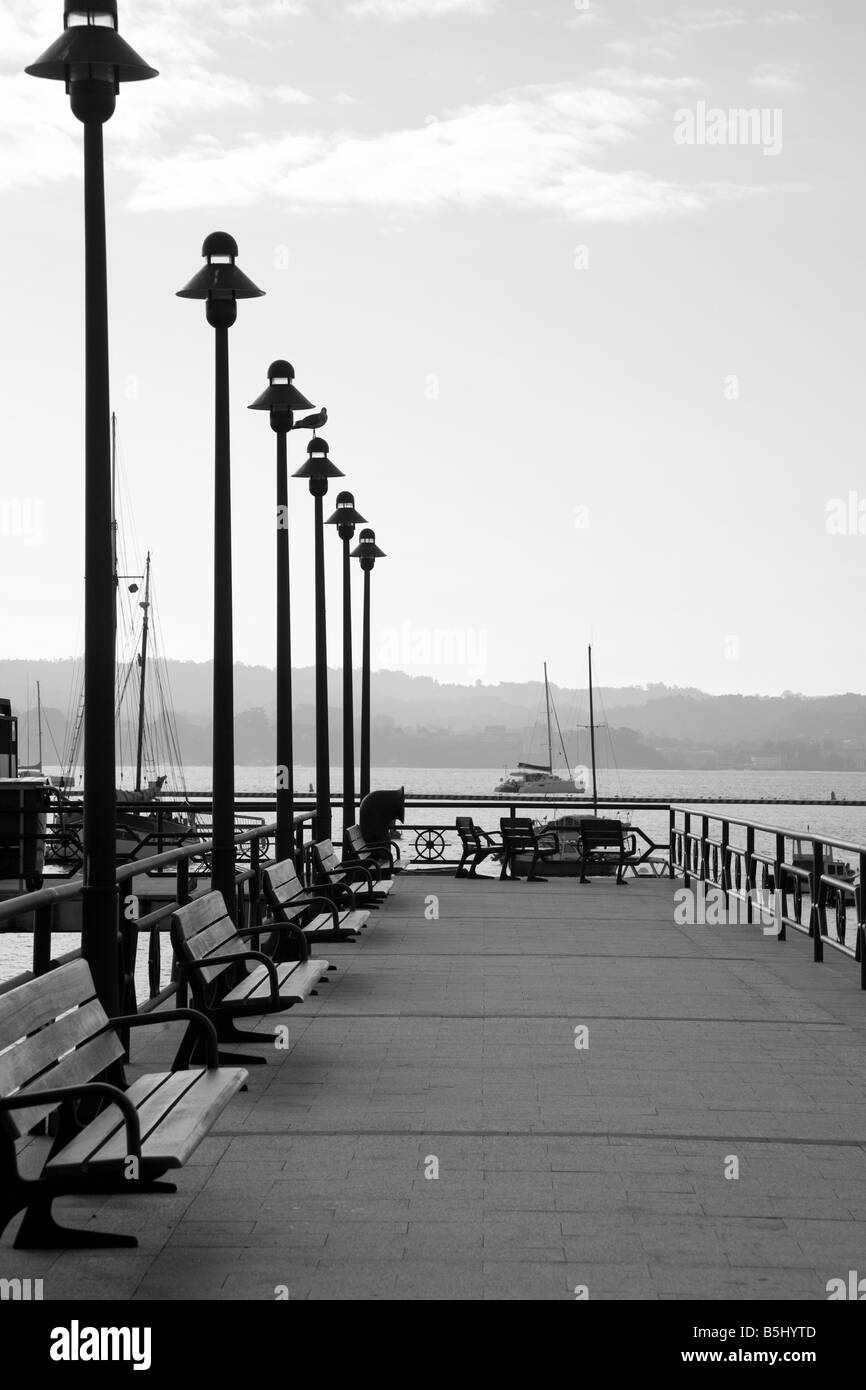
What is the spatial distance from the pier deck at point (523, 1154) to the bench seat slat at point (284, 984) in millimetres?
300

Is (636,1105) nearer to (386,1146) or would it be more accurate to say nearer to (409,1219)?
(386,1146)

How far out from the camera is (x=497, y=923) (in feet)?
48.0

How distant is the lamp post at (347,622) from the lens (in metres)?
18.4

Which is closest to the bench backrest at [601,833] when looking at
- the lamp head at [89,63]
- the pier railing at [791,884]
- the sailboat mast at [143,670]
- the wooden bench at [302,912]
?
the pier railing at [791,884]

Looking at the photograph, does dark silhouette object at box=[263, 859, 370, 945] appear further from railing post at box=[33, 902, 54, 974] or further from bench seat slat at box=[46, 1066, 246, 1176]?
bench seat slat at box=[46, 1066, 246, 1176]

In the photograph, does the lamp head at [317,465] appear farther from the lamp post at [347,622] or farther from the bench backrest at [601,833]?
the bench backrest at [601,833]

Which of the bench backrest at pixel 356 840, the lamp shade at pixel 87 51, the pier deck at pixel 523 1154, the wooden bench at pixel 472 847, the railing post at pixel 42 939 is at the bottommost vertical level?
the pier deck at pixel 523 1154

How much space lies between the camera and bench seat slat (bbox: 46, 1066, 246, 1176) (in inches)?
181

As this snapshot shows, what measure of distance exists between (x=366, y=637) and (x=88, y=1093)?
20388 mm

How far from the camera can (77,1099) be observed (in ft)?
16.9

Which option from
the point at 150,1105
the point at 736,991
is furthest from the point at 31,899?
the point at 736,991

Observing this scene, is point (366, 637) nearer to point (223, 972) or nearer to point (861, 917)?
point (861, 917)
